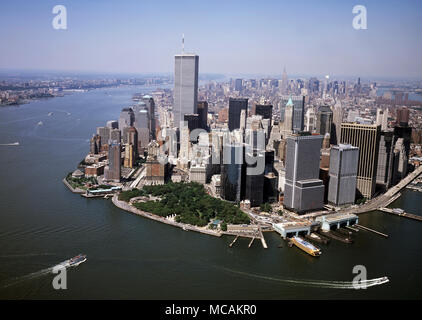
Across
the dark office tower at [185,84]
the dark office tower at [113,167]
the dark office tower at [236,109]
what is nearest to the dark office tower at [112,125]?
the dark office tower at [185,84]

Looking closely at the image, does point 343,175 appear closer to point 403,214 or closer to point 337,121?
point 403,214

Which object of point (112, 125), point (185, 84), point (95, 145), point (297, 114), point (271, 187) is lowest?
point (271, 187)

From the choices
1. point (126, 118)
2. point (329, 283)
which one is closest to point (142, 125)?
point (126, 118)

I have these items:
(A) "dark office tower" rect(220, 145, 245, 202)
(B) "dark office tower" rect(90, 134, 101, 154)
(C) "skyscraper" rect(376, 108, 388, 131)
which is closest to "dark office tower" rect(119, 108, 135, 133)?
(B) "dark office tower" rect(90, 134, 101, 154)

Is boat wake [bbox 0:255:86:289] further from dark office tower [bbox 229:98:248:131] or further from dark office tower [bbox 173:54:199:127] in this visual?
dark office tower [bbox 173:54:199:127]

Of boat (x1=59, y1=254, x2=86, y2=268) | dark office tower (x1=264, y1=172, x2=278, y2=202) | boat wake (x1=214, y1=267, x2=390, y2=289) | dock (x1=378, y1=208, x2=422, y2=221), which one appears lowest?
boat wake (x1=214, y1=267, x2=390, y2=289)

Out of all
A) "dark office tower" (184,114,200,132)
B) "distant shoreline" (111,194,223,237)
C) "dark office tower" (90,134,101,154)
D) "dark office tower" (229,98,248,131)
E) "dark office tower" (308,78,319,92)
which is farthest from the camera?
"dark office tower" (308,78,319,92)

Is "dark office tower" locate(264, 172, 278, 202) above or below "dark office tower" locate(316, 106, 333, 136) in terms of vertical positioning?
below

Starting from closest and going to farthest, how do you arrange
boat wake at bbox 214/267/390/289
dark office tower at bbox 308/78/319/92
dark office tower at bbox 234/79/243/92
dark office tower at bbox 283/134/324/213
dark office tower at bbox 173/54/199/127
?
1. boat wake at bbox 214/267/390/289
2. dark office tower at bbox 283/134/324/213
3. dark office tower at bbox 173/54/199/127
4. dark office tower at bbox 308/78/319/92
5. dark office tower at bbox 234/79/243/92
